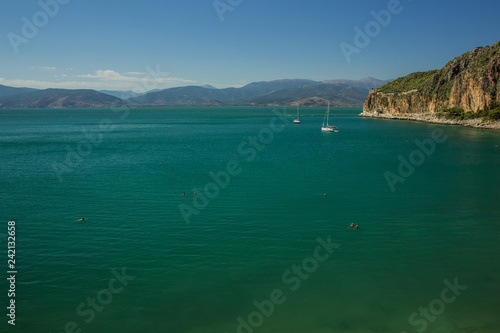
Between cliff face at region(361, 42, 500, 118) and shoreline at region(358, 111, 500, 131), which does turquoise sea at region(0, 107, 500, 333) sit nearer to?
shoreline at region(358, 111, 500, 131)

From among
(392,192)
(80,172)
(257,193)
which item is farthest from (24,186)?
(392,192)

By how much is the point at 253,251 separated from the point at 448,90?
122 m

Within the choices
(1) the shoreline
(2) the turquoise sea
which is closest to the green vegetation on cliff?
(1) the shoreline

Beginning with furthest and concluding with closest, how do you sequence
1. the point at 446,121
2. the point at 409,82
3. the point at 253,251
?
the point at 409,82 → the point at 446,121 → the point at 253,251

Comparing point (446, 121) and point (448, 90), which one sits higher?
point (448, 90)

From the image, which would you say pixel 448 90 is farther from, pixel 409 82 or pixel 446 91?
pixel 409 82

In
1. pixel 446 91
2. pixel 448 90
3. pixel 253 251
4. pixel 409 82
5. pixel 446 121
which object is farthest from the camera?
pixel 409 82

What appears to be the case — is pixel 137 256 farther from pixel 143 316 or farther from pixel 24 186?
pixel 24 186

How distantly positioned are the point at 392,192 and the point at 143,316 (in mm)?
23586

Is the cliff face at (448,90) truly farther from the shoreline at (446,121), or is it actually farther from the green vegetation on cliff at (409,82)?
the shoreline at (446,121)

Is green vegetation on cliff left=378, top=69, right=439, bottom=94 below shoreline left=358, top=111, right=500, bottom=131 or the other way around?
the other way around

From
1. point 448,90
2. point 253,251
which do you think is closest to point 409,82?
point 448,90

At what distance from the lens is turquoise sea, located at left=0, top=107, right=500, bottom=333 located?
1354 cm

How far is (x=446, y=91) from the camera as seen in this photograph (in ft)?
394
